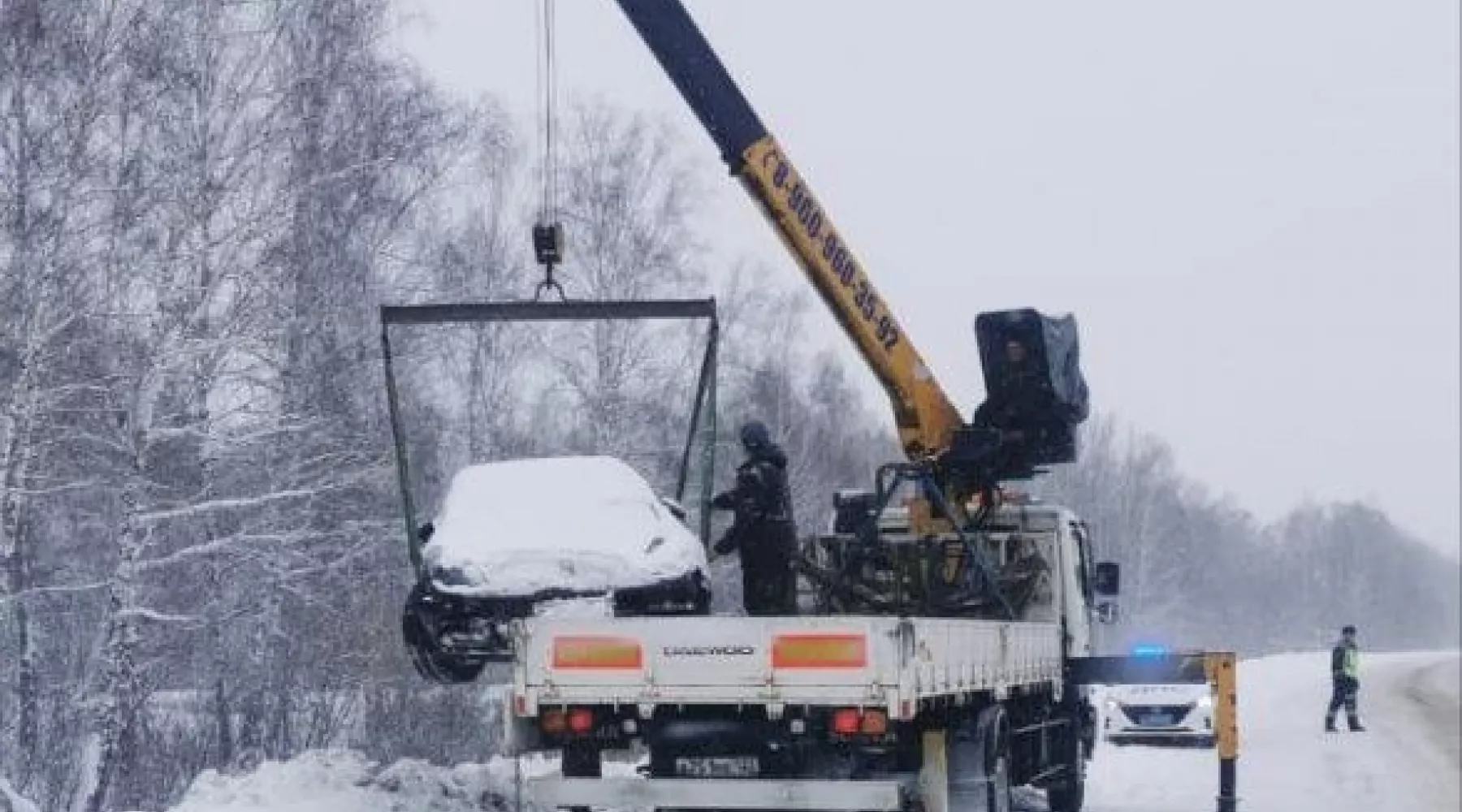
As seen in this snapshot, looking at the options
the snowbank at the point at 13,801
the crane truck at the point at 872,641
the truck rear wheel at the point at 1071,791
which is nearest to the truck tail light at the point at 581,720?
the crane truck at the point at 872,641

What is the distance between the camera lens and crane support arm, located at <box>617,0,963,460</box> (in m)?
14.6

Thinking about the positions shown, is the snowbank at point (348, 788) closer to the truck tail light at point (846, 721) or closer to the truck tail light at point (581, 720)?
the truck tail light at point (581, 720)

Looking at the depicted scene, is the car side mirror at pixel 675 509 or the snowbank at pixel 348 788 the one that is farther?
the car side mirror at pixel 675 509

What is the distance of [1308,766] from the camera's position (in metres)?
20.3

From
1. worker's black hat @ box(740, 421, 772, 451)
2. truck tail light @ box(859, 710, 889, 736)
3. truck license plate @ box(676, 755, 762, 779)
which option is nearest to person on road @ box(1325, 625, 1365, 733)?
worker's black hat @ box(740, 421, 772, 451)

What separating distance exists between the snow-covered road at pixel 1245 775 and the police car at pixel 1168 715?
24cm

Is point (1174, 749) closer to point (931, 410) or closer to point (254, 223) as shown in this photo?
point (931, 410)

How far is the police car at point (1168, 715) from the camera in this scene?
22484 mm

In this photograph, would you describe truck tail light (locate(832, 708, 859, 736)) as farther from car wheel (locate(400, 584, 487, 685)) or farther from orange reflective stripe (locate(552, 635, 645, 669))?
car wheel (locate(400, 584, 487, 685))

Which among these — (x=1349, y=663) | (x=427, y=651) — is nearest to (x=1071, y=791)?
(x=427, y=651)

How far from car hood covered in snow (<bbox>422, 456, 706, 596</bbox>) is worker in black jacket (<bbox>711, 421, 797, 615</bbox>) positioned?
2.46 ft

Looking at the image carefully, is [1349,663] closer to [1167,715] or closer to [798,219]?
[1167,715]

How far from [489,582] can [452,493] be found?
3.88ft

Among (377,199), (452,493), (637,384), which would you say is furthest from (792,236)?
(637,384)
